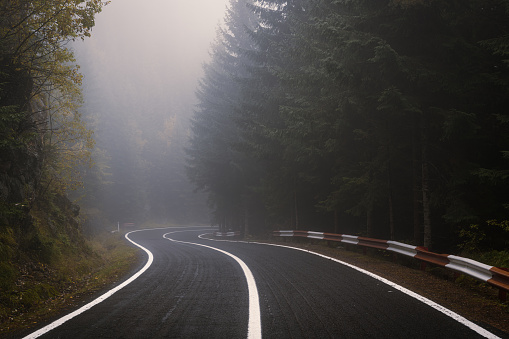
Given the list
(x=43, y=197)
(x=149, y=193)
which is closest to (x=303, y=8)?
(x=43, y=197)

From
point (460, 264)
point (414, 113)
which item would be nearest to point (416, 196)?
point (414, 113)

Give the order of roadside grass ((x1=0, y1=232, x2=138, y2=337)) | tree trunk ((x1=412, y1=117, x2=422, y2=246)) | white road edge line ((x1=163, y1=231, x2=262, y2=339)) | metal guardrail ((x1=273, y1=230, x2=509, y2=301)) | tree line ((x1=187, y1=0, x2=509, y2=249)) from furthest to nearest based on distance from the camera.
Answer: tree trunk ((x1=412, y1=117, x2=422, y2=246)) < tree line ((x1=187, y1=0, x2=509, y2=249)) < metal guardrail ((x1=273, y1=230, x2=509, y2=301)) < roadside grass ((x1=0, y1=232, x2=138, y2=337)) < white road edge line ((x1=163, y1=231, x2=262, y2=339))

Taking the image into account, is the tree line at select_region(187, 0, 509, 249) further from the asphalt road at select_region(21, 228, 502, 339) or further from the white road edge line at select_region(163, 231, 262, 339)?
the white road edge line at select_region(163, 231, 262, 339)

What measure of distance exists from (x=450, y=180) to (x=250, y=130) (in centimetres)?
1361

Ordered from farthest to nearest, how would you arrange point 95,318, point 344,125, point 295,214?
point 295,214
point 344,125
point 95,318

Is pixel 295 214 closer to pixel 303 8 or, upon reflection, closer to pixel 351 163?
pixel 351 163

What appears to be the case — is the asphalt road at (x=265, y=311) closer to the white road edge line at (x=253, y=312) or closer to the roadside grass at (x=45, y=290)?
the white road edge line at (x=253, y=312)

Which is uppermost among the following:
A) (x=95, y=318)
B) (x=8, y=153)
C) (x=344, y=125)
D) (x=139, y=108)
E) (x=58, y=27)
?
(x=139, y=108)

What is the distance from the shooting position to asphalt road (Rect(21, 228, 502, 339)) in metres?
4.43

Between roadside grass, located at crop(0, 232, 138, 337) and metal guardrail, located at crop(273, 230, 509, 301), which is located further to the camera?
metal guardrail, located at crop(273, 230, 509, 301)

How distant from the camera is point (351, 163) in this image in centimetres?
1428

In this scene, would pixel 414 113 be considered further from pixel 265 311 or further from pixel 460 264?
pixel 265 311

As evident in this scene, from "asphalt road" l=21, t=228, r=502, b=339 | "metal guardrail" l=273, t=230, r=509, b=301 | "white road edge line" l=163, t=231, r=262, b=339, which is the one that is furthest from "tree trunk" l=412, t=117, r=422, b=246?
"white road edge line" l=163, t=231, r=262, b=339

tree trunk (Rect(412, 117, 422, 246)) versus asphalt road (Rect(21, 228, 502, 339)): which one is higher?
tree trunk (Rect(412, 117, 422, 246))
